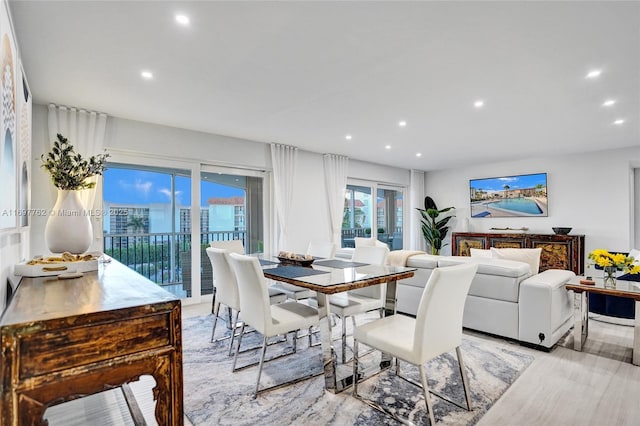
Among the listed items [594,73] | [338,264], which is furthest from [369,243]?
[594,73]

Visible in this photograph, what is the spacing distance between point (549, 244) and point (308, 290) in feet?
16.9

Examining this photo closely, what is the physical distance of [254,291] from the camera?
7.50 ft

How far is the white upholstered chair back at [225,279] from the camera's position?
9.29ft

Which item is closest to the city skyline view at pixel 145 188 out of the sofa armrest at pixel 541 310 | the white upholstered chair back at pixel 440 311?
the white upholstered chair back at pixel 440 311

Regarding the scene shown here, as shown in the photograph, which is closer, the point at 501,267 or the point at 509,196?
the point at 501,267

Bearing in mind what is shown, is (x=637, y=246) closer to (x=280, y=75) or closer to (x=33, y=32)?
(x=280, y=75)

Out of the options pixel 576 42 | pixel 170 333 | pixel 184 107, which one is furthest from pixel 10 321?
pixel 576 42

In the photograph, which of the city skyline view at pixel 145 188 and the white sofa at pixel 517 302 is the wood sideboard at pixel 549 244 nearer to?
Answer: the white sofa at pixel 517 302

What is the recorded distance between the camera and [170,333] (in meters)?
1.19

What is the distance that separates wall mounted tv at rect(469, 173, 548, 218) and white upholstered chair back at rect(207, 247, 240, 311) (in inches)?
251

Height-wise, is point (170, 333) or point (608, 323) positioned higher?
point (170, 333)

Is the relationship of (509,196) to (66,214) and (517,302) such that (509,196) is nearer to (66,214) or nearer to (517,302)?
(517,302)

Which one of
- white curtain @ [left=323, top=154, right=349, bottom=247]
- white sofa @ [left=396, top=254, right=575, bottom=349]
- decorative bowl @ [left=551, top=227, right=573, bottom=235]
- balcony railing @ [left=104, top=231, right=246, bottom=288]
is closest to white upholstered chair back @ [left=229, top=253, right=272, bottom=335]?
white sofa @ [left=396, top=254, right=575, bottom=349]

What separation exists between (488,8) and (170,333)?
2379 mm
